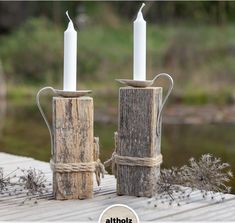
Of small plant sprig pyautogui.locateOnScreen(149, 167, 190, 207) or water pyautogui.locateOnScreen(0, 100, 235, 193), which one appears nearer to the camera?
small plant sprig pyautogui.locateOnScreen(149, 167, 190, 207)

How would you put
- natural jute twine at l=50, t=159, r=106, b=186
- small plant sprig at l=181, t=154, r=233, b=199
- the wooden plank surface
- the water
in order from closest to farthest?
the wooden plank surface
natural jute twine at l=50, t=159, r=106, b=186
small plant sprig at l=181, t=154, r=233, b=199
the water

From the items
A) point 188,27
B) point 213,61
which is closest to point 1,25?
point 188,27

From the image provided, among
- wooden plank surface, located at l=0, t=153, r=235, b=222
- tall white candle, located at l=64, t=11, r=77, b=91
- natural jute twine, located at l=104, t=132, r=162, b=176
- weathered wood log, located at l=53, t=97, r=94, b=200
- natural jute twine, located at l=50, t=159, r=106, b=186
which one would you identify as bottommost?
wooden plank surface, located at l=0, t=153, r=235, b=222

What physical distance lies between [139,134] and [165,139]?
3325mm

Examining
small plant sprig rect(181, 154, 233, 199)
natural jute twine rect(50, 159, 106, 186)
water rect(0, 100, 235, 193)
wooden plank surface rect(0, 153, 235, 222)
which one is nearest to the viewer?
wooden plank surface rect(0, 153, 235, 222)

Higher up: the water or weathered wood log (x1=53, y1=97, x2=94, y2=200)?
weathered wood log (x1=53, y1=97, x2=94, y2=200)

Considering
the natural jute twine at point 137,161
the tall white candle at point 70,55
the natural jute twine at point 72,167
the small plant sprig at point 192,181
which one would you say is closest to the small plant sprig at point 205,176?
the small plant sprig at point 192,181

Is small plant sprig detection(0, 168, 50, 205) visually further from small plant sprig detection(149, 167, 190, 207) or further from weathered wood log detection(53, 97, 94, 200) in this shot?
small plant sprig detection(149, 167, 190, 207)

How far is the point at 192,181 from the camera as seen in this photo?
2.49 metres

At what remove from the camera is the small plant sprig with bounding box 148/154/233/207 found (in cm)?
239

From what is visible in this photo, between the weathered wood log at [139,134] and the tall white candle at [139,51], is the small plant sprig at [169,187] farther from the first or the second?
the tall white candle at [139,51]

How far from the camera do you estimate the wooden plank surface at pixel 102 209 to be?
2119 mm

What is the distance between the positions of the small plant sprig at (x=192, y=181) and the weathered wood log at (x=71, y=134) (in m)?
0.30

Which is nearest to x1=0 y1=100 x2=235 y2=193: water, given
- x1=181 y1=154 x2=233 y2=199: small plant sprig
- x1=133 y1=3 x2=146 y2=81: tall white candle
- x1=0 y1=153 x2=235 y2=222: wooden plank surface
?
x1=181 y1=154 x2=233 y2=199: small plant sprig
